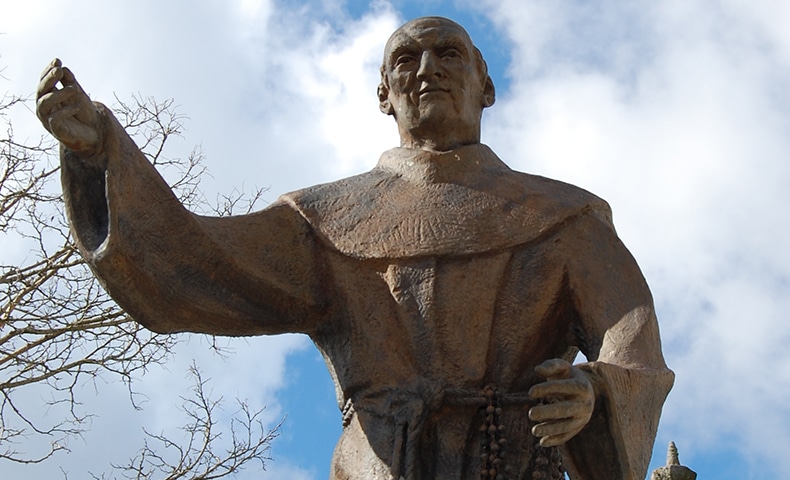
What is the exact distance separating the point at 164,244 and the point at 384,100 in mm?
980

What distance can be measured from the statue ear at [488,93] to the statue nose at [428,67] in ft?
0.88

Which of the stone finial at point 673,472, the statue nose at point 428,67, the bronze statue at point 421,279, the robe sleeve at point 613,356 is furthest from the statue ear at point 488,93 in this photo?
the stone finial at point 673,472

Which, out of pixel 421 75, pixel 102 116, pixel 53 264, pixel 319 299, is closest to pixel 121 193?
pixel 102 116

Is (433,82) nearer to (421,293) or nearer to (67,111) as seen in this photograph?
(421,293)

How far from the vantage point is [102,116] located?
4.50m

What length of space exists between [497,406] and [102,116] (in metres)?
1.43

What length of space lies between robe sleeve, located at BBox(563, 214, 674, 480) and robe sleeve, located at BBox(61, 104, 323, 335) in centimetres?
84

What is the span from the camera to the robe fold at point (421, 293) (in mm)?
4477

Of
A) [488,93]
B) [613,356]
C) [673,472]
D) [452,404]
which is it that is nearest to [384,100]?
[488,93]

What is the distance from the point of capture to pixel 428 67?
16.2ft

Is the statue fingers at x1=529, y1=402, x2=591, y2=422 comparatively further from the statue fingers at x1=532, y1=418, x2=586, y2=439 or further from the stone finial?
the stone finial

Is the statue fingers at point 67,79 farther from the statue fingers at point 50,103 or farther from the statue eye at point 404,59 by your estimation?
the statue eye at point 404,59

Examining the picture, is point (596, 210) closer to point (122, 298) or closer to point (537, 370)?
point (537, 370)

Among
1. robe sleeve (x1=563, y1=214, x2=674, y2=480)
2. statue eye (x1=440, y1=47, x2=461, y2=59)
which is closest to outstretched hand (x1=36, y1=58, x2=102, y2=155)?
statue eye (x1=440, y1=47, x2=461, y2=59)
